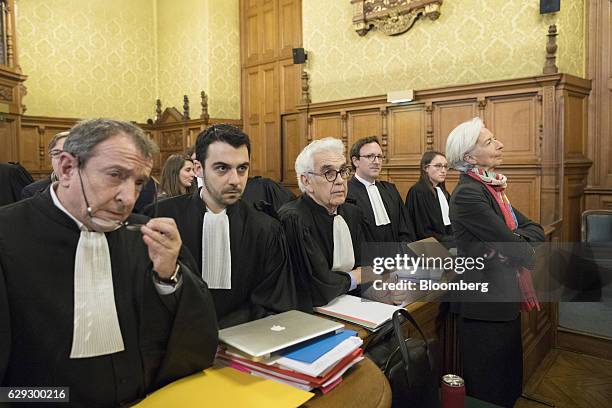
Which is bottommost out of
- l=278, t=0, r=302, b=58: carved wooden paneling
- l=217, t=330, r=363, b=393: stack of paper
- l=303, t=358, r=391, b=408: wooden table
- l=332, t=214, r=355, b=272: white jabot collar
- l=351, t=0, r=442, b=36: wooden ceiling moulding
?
l=303, t=358, r=391, b=408: wooden table

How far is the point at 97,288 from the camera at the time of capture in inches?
52.6

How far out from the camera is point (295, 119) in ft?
29.0

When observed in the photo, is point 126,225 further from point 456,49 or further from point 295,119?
point 295,119

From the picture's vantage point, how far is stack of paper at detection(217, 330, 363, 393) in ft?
4.29

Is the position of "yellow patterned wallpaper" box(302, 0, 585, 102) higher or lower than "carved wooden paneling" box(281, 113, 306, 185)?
higher

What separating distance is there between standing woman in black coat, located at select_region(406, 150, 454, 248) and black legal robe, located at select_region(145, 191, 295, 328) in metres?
2.62

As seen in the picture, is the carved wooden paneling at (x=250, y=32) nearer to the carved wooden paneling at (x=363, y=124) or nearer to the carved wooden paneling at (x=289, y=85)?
the carved wooden paneling at (x=289, y=85)

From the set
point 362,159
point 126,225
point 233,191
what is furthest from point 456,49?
point 126,225

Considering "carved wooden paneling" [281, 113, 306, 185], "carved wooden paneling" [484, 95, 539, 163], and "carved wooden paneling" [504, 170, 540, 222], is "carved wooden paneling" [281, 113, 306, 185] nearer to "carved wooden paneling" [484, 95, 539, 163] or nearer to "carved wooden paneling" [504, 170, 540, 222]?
"carved wooden paneling" [484, 95, 539, 163]

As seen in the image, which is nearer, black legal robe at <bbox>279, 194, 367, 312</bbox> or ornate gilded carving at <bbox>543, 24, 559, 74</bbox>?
black legal robe at <bbox>279, 194, 367, 312</bbox>

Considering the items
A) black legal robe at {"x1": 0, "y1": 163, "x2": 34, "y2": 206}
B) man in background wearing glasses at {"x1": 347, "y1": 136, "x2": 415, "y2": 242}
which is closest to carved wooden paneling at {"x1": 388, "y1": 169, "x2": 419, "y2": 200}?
man in background wearing glasses at {"x1": 347, "y1": 136, "x2": 415, "y2": 242}

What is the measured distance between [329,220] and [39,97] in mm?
7772

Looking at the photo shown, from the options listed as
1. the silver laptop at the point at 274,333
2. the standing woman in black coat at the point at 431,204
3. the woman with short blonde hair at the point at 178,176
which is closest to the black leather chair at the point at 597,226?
the standing woman in black coat at the point at 431,204

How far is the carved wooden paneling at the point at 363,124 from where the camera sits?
7.11 metres
